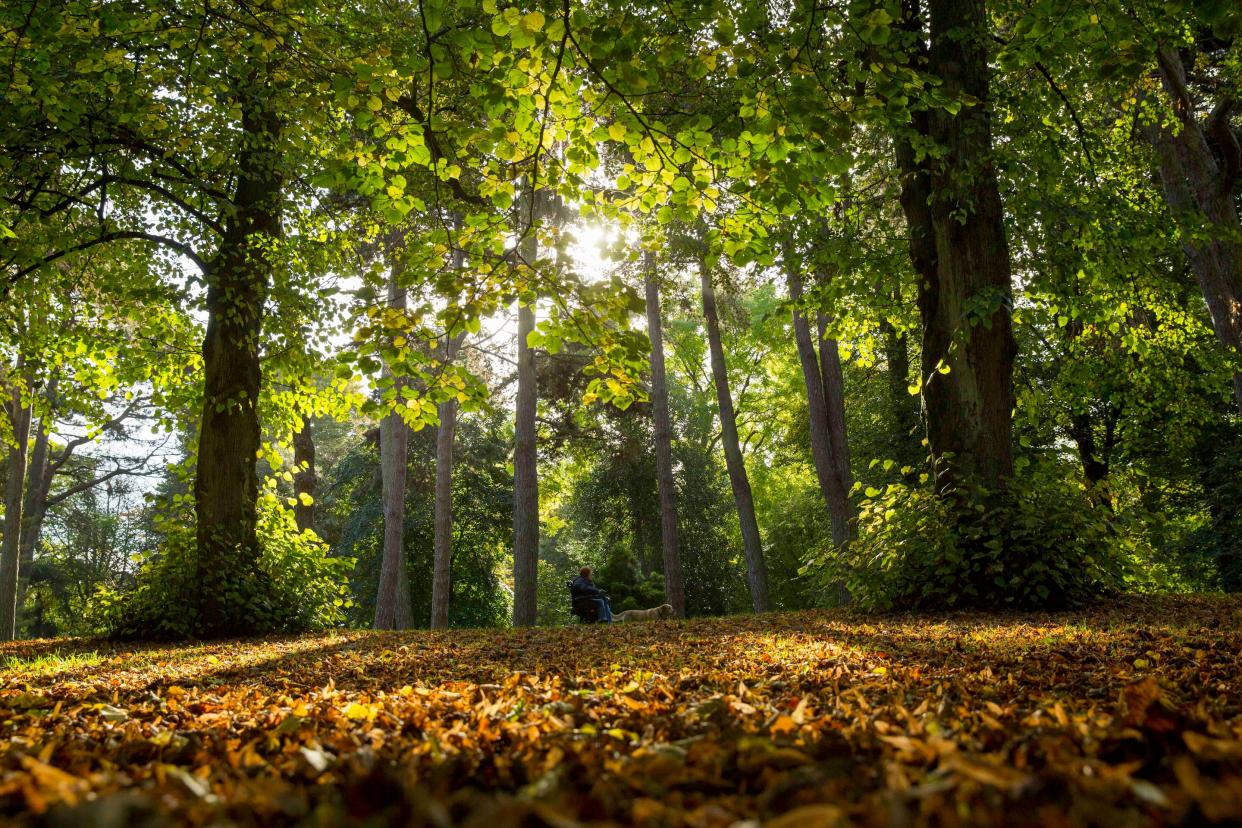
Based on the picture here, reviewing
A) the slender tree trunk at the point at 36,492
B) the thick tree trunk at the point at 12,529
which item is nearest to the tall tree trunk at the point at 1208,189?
the thick tree trunk at the point at 12,529

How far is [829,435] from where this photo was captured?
1490 centimetres

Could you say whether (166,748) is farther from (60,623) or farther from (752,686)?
(60,623)

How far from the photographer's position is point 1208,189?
10586 mm

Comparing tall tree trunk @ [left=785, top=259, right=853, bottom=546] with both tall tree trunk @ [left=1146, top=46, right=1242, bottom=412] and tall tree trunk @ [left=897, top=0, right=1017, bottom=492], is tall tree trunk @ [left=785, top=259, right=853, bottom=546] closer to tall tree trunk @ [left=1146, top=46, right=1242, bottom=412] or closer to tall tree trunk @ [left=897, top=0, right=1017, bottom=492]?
tall tree trunk @ [left=1146, top=46, right=1242, bottom=412]

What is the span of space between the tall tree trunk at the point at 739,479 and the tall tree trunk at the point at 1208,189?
7.25 metres

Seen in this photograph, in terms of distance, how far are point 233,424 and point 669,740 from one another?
7.76 meters

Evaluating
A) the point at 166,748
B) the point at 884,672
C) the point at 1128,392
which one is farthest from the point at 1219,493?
the point at 166,748

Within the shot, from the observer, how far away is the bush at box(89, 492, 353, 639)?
25.2 ft

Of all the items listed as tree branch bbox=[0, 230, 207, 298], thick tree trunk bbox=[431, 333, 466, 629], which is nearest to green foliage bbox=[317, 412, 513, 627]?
thick tree trunk bbox=[431, 333, 466, 629]

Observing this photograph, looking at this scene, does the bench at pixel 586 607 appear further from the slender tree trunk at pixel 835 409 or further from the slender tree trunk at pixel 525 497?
the slender tree trunk at pixel 835 409

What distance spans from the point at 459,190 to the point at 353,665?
286 cm

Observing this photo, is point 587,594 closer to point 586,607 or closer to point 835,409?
point 586,607

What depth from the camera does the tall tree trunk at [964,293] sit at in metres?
6.96

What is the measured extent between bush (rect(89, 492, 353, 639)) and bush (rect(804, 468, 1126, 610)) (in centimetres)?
592
